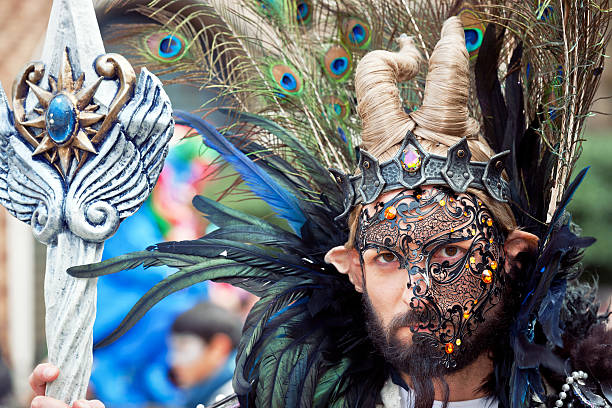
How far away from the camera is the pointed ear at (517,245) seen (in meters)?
2.04

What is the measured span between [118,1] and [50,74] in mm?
A: 619

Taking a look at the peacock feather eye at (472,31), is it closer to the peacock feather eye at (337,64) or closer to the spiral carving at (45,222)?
the peacock feather eye at (337,64)

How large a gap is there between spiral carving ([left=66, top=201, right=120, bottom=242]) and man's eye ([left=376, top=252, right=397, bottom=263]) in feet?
2.35

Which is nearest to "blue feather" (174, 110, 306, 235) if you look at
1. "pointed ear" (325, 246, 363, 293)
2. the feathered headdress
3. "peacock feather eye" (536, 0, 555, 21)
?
the feathered headdress

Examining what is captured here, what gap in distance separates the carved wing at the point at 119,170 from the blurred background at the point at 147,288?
2.51ft

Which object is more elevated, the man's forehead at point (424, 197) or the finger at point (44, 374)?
the man's forehead at point (424, 197)

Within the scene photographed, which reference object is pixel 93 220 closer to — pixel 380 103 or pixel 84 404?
pixel 84 404

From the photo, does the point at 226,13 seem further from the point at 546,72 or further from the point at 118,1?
the point at 546,72

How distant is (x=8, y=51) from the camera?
553cm

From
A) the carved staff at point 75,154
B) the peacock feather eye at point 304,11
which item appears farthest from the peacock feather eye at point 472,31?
the carved staff at point 75,154

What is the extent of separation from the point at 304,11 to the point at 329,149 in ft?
1.75

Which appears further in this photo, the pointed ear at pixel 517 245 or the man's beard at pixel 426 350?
the pointed ear at pixel 517 245

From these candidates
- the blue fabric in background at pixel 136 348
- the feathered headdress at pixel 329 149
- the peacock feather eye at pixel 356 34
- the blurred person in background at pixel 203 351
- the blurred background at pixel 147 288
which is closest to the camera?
the feathered headdress at pixel 329 149

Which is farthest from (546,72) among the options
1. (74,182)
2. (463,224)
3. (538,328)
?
(74,182)
